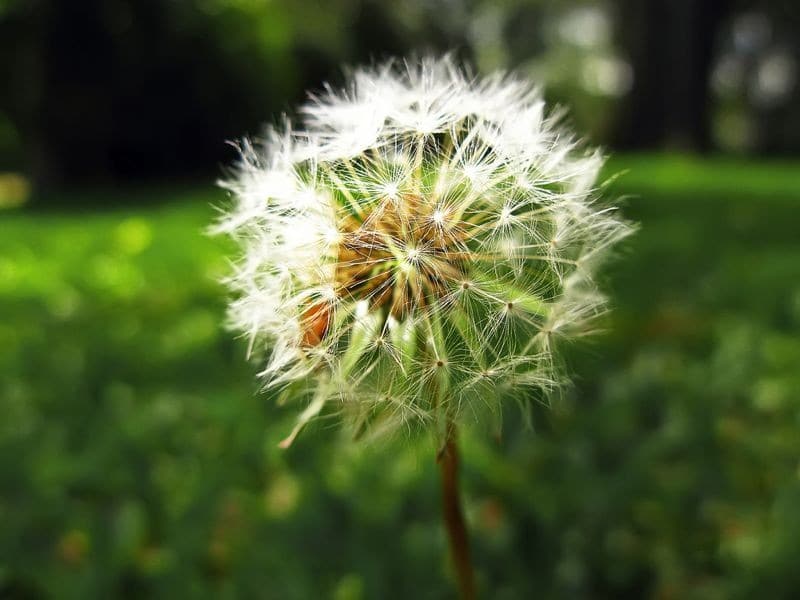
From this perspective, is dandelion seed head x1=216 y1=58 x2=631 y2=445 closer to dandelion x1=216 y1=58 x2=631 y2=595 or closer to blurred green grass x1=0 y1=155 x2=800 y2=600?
dandelion x1=216 y1=58 x2=631 y2=595

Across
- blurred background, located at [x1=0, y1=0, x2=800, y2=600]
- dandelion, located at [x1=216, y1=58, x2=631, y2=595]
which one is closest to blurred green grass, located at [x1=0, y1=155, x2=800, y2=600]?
blurred background, located at [x1=0, y1=0, x2=800, y2=600]

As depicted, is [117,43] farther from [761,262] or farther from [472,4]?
[472,4]

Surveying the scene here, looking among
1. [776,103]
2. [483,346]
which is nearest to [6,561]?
[483,346]

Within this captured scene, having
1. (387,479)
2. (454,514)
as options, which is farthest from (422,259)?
(387,479)

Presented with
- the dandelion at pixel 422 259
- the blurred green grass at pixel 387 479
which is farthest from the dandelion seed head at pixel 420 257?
the blurred green grass at pixel 387 479

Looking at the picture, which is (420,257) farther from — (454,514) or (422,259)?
(454,514)

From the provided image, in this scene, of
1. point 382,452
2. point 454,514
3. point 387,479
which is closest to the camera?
point 454,514

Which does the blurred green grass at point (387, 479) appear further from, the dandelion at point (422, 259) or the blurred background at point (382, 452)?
the dandelion at point (422, 259)
